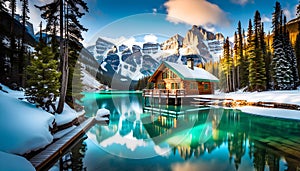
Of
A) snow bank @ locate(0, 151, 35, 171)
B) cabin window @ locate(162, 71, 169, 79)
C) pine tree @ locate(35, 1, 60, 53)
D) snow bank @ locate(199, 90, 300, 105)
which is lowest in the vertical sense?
snow bank @ locate(0, 151, 35, 171)

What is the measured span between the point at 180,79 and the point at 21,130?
65.0 feet

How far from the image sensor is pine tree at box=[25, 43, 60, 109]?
29.9 ft

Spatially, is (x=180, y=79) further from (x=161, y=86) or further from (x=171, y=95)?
(x=161, y=86)

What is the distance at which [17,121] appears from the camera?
18.6 feet

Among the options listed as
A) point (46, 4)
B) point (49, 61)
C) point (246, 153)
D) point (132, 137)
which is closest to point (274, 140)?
point (246, 153)

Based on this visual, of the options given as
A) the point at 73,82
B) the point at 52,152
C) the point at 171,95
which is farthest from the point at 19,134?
the point at 171,95

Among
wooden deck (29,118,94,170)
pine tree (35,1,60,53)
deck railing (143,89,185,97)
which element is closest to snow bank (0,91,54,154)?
wooden deck (29,118,94,170)

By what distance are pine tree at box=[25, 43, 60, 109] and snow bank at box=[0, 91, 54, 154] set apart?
7.99 ft

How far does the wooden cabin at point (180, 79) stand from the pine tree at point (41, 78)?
15.0 metres

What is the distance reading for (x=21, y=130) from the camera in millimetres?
5309

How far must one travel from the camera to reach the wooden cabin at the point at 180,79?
74.7 feet

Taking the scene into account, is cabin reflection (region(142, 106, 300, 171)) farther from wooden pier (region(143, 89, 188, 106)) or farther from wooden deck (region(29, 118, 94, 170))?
wooden pier (region(143, 89, 188, 106))

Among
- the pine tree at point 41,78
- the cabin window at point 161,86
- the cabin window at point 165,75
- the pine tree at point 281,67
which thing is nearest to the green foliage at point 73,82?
the pine tree at point 41,78

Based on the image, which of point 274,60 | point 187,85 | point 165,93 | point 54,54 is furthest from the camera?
point 274,60
